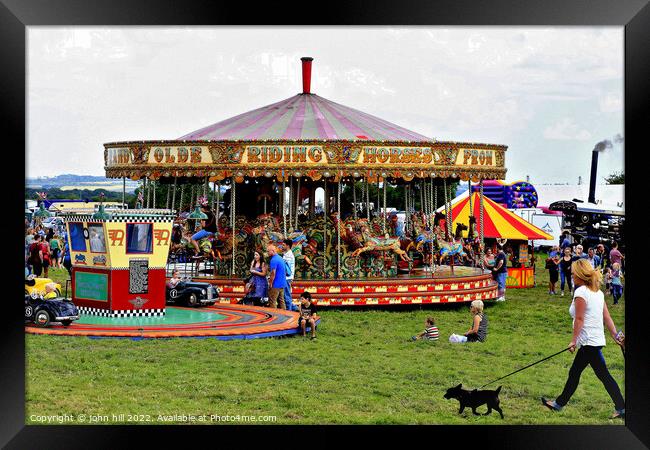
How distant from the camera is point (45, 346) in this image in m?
13.8

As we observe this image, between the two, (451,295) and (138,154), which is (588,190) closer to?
(451,295)

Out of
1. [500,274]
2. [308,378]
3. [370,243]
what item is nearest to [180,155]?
[370,243]

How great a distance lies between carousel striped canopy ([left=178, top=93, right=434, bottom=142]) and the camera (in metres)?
20.8

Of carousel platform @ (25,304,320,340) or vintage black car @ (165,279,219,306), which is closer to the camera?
carousel platform @ (25,304,320,340)

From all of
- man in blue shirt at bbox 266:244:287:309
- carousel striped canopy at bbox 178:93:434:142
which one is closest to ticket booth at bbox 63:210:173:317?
man in blue shirt at bbox 266:244:287:309

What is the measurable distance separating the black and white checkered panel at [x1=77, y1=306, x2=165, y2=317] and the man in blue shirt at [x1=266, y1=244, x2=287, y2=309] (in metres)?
2.18

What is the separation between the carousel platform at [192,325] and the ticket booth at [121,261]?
0.80 feet

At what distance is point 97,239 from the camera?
1561cm

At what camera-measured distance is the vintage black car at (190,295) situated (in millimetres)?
17719

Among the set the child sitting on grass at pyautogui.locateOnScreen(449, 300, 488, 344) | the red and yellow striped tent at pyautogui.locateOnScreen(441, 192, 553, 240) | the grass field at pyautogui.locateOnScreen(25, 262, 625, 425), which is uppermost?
the red and yellow striped tent at pyautogui.locateOnScreen(441, 192, 553, 240)

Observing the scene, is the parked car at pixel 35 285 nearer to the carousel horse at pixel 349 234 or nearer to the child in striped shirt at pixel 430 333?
the child in striped shirt at pixel 430 333

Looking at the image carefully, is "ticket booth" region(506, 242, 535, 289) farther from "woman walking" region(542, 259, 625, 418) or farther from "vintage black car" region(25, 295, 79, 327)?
"woman walking" region(542, 259, 625, 418)
